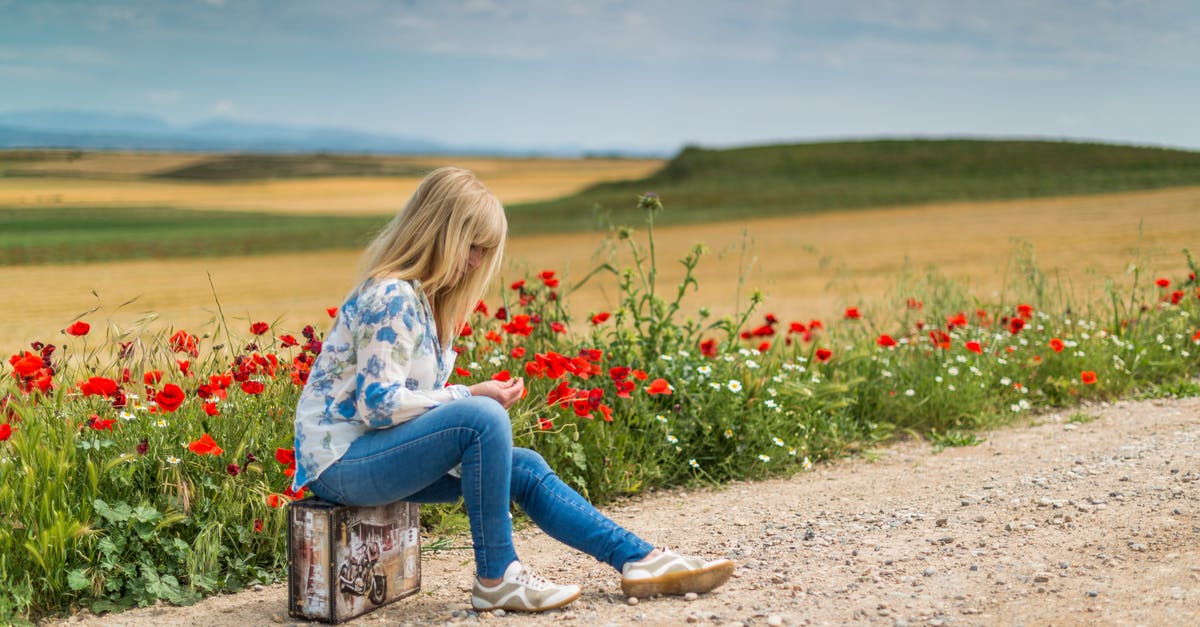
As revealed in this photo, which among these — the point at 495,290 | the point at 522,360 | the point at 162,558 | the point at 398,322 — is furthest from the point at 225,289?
the point at 398,322

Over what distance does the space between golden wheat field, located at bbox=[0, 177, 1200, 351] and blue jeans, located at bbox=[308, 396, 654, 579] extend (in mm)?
2631

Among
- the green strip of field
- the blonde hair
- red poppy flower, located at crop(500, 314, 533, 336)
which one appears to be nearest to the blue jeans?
the blonde hair

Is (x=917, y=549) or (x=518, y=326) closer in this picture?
(x=917, y=549)

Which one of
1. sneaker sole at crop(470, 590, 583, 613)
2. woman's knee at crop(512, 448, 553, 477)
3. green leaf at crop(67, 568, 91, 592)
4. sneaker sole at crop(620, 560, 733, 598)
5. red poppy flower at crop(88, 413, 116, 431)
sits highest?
woman's knee at crop(512, 448, 553, 477)

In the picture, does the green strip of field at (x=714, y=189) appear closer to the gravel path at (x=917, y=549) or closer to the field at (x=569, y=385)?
the field at (x=569, y=385)

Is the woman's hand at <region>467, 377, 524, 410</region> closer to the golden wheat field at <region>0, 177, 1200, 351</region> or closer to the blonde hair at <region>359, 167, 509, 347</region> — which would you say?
the blonde hair at <region>359, 167, 509, 347</region>

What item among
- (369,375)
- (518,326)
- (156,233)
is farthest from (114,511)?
(156,233)

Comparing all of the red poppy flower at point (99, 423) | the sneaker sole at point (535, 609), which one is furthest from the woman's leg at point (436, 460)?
the red poppy flower at point (99, 423)

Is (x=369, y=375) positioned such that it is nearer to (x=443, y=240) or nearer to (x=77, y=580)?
(x=443, y=240)

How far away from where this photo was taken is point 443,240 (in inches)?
132

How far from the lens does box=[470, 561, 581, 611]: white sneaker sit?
350 centimetres

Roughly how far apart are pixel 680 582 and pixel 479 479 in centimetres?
79

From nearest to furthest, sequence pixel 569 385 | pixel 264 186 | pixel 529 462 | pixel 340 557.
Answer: pixel 340 557
pixel 529 462
pixel 569 385
pixel 264 186

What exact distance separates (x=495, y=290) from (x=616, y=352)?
1.47m
